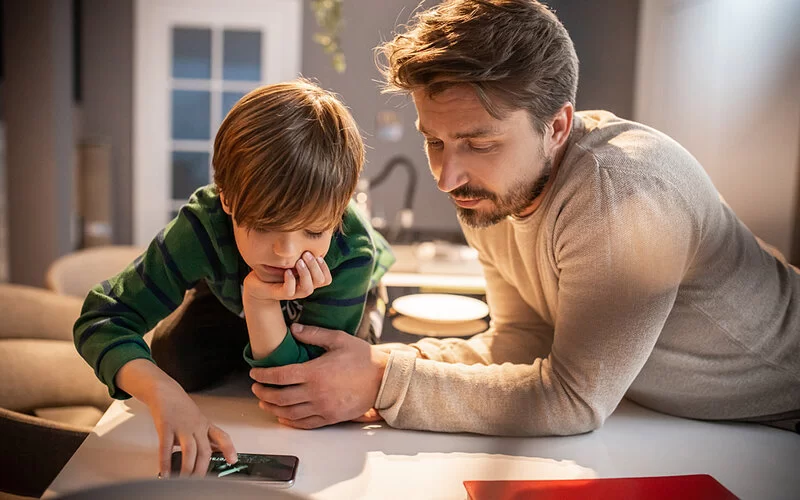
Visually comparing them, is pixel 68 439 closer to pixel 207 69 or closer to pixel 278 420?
pixel 278 420

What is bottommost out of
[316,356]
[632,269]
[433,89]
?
[316,356]

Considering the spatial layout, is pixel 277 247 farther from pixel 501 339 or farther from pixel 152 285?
pixel 501 339

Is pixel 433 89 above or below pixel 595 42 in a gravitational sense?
below

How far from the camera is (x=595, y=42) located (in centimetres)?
245

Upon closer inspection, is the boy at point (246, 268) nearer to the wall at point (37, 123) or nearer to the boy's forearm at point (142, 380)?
the boy's forearm at point (142, 380)

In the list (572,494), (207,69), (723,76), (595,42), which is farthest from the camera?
(207,69)

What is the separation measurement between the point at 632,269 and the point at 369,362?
0.37 meters

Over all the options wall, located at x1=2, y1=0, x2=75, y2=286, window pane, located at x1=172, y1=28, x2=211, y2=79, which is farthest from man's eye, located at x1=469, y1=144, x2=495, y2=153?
window pane, located at x1=172, y1=28, x2=211, y2=79

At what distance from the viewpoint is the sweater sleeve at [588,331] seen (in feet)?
3.06

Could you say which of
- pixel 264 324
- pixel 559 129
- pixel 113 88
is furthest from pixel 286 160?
pixel 113 88

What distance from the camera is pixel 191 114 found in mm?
4535

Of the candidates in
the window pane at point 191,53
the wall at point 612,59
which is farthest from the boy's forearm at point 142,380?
the window pane at point 191,53

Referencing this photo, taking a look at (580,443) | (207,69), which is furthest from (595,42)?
(207,69)

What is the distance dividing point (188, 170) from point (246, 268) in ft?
12.3
